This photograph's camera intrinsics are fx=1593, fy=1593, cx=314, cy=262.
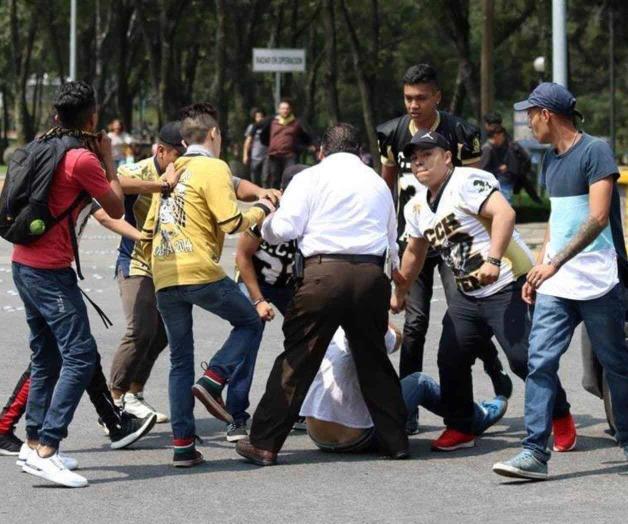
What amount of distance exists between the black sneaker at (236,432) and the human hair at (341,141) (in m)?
1.56

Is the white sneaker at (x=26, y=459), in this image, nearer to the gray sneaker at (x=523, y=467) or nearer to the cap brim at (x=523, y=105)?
the gray sneaker at (x=523, y=467)

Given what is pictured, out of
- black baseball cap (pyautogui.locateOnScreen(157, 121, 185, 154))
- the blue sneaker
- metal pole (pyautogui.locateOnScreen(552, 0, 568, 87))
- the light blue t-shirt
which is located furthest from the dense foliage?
the light blue t-shirt

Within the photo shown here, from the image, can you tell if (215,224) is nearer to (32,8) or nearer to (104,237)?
(104,237)

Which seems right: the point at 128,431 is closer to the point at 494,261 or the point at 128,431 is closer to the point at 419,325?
the point at 419,325

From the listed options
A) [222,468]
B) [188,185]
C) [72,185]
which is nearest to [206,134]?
[188,185]

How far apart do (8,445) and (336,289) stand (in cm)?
183

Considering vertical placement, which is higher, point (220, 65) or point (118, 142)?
point (220, 65)

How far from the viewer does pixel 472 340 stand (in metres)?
7.91

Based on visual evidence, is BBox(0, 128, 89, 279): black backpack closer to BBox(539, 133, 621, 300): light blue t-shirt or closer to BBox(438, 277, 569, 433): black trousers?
BBox(438, 277, 569, 433): black trousers

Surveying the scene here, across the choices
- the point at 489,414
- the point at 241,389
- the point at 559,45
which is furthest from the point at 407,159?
the point at 559,45

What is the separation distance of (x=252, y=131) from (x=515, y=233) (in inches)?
764

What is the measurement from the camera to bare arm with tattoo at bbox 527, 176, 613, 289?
23.0 feet

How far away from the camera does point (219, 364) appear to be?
783 cm

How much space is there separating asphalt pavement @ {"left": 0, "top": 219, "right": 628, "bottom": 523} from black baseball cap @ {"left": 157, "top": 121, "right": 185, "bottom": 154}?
1536mm
